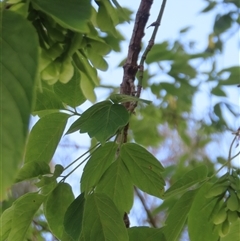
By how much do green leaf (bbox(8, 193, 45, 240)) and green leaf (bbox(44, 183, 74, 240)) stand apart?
0.02 metres

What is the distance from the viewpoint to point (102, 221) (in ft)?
1.25

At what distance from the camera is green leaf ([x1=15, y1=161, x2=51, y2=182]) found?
380mm

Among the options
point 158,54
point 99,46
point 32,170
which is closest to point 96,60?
point 99,46

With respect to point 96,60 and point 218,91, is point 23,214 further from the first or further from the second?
point 218,91

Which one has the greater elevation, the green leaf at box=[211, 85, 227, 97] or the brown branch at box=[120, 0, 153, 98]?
the green leaf at box=[211, 85, 227, 97]

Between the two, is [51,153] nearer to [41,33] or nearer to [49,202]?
[49,202]

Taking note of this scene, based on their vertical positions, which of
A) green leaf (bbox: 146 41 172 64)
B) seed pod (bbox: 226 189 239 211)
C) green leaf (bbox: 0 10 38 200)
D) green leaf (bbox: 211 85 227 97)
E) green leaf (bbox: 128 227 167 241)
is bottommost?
green leaf (bbox: 0 10 38 200)

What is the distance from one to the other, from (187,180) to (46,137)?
136 mm

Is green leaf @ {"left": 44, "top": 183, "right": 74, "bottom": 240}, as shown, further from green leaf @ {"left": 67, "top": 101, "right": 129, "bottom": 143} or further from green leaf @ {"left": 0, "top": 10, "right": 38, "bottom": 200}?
green leaf @ {"left": 0, "top": 10, "right": 38, "bottom": 200}

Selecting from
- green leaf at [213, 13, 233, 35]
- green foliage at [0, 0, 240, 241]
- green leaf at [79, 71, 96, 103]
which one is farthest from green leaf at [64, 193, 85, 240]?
green leaf at [213, 13, 233, 35]

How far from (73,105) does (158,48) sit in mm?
555

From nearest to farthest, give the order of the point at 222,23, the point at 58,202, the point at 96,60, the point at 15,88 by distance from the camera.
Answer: the point at 15,88 → the point at 96,60 → the point at 58,202 → the point at 222,23

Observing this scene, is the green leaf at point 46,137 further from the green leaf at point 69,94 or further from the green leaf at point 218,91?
the green leaf at point 218,91

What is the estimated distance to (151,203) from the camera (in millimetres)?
2039
